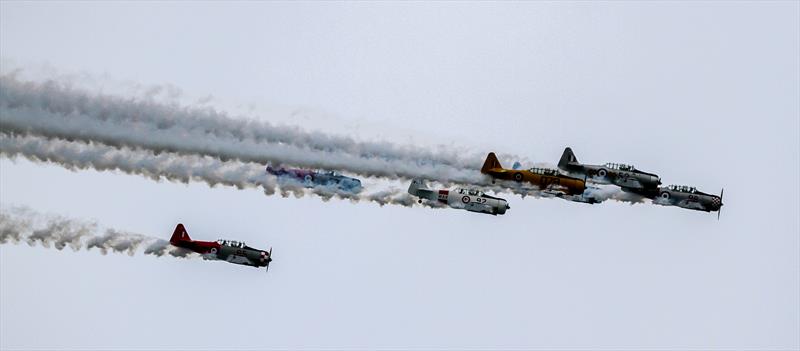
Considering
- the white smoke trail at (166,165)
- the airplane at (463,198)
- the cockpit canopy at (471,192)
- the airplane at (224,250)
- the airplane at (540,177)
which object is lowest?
the airplane at (224,250)

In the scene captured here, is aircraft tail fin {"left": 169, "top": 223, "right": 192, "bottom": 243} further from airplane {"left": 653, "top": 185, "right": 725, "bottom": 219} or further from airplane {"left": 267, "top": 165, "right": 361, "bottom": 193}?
airplane {"left": 653, "top": 185, "right": 725, "bottom": 219}

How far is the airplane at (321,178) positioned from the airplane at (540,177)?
21.1 feet

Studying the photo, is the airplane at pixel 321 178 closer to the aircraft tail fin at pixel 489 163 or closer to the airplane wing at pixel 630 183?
the aircraft tail fin at pixel 489 163

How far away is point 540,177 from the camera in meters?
101

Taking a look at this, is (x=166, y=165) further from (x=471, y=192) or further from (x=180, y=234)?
(x=471, y=192)

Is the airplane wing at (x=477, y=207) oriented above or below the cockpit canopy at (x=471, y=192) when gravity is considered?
below

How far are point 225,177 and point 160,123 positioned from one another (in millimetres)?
7223

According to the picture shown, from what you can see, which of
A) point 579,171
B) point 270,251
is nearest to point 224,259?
point 270,251

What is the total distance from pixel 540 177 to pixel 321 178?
11169 mm

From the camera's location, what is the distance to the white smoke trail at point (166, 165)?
83688 millimetres

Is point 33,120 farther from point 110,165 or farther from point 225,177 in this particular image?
point 225,177

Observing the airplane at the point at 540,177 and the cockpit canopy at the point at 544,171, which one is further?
the cockpit canopy at the point at 544,171

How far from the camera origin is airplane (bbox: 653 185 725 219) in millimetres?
104438

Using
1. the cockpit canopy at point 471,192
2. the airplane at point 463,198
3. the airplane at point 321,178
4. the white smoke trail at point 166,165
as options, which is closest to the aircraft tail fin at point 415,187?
the airplane at point 463,198
